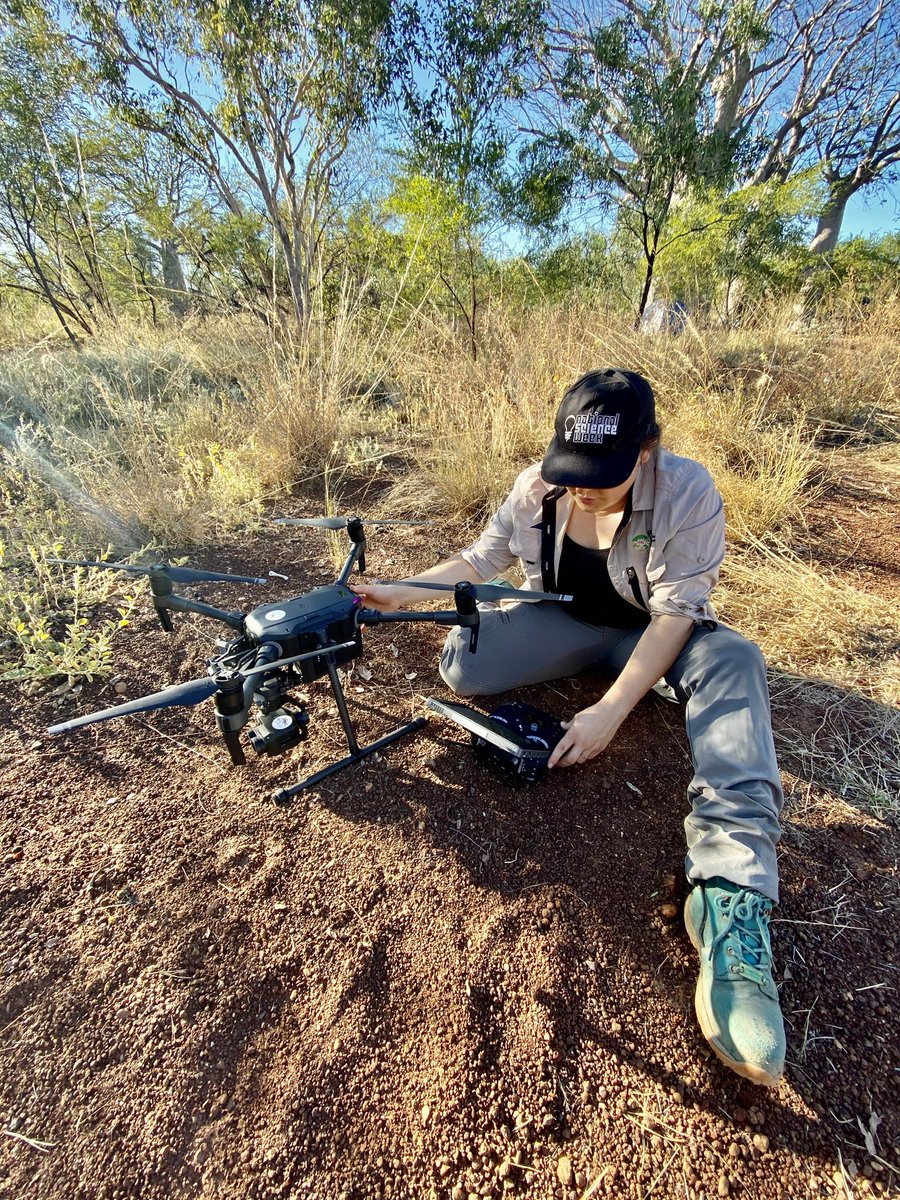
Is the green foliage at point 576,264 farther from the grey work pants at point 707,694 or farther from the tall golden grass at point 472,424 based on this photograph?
the grey work pants at point 707,694

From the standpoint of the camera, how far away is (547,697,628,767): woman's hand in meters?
1.40

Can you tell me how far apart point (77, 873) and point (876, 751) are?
7.72 ft

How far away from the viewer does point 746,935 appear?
3.65ft

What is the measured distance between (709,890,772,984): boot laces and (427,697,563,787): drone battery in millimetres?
517

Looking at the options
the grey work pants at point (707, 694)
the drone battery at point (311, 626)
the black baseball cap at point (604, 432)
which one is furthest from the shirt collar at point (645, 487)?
the drone battery at point (311, 626)

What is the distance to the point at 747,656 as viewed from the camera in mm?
1428

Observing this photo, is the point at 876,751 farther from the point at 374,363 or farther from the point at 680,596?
the point at 374,363

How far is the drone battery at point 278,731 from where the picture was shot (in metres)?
1.14

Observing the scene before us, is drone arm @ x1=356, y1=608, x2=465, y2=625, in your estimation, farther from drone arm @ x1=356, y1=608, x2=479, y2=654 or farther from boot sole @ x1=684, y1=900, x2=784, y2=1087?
boot sole @ x1=684, y1=900, x2=784, y2=1087

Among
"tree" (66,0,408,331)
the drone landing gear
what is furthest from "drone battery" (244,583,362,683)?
"tree" (66,0,408,331)

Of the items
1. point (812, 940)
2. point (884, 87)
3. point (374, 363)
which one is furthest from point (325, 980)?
point (884, 87)

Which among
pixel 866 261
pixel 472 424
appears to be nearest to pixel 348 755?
pixel 472 424

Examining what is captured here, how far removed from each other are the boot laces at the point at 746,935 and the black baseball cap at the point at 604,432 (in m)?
0.99

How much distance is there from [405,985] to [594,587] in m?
1.20
